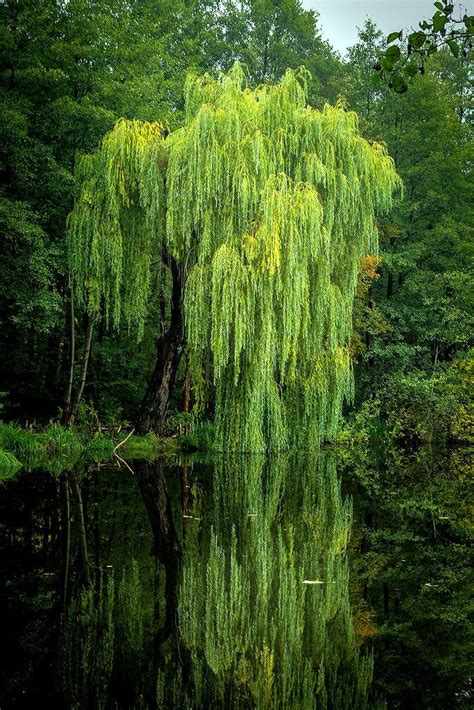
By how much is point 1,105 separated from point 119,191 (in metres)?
2.60

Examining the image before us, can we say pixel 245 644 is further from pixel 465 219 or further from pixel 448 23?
pixel 465 219

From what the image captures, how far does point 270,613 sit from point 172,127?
13536mm

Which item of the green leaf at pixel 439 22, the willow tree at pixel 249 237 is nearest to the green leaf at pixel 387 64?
the green leaf at pixel 439 22

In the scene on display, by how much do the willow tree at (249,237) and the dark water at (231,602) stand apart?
3.04 meters

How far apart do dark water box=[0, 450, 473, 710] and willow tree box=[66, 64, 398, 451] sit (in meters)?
3.04

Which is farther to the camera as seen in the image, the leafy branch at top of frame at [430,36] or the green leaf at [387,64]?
the green leaf at [387,64]

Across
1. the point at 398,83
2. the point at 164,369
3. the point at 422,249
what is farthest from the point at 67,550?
the point at 422,249

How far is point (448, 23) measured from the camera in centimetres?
207

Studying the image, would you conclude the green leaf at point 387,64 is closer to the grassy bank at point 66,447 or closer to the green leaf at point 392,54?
the green leaf at point 392,54

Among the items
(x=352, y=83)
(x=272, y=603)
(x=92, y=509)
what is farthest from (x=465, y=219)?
(x=272, y=603)

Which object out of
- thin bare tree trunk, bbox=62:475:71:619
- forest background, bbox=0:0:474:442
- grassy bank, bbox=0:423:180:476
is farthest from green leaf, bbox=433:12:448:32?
forest background, bbox=0:0:474:442

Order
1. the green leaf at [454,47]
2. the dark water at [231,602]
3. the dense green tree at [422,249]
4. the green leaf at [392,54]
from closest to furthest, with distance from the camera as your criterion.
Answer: the green leaf at [454,47]
the green leaf at [392,54]
the dark water at [231,602]
the dense green tree at [422,249]

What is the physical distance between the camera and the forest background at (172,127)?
12703mm

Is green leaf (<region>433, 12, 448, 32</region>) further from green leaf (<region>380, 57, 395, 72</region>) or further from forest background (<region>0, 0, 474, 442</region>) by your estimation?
forest background (<region>0, 0, 474, 442</region>)
